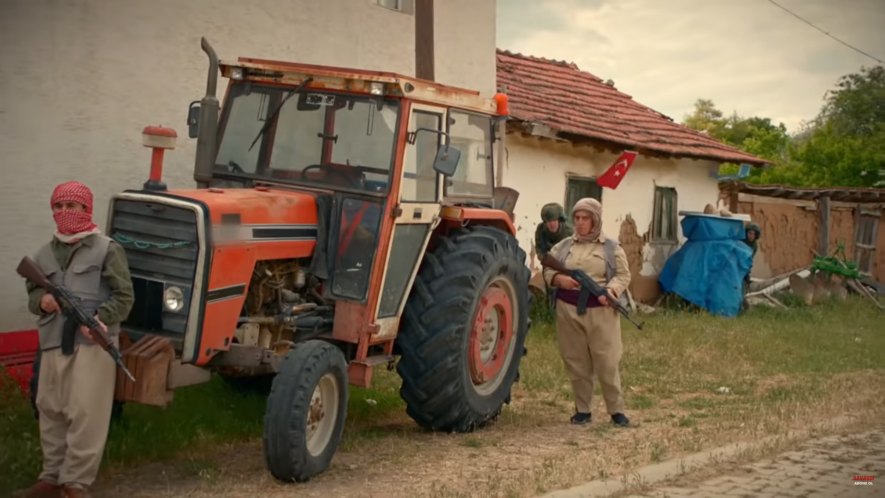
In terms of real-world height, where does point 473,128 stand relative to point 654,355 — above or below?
above

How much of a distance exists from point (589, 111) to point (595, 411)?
938cm

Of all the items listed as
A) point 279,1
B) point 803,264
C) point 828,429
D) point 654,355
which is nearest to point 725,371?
point 654,355

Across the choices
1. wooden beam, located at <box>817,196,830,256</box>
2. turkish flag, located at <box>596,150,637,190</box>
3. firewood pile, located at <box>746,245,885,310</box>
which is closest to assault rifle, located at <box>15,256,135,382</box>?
turkish flag, located at <box>596,150,637,190</box>

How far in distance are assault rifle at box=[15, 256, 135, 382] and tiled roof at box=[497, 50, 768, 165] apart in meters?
9.56

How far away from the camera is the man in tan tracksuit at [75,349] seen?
19.0 feet

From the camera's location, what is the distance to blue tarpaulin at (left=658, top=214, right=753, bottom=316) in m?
17.9

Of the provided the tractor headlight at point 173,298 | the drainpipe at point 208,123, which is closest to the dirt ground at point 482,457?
the tractor headlight at point 173,298

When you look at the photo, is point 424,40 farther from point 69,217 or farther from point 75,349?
point 75,349

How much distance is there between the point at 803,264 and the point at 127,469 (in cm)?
1793

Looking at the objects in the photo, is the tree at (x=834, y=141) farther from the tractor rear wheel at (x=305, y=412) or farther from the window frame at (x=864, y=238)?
the tractor rear wheel at (x=305, y=412)

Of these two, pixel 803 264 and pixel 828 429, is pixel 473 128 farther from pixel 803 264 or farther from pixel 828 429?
pixel 803 264

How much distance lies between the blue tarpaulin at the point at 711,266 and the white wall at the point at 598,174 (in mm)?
605

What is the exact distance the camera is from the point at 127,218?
6.49 metres

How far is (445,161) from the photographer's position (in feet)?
24.3
